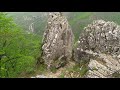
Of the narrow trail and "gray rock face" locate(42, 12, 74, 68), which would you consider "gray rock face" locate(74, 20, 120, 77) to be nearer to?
the narrow trail

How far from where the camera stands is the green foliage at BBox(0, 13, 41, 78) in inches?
1256

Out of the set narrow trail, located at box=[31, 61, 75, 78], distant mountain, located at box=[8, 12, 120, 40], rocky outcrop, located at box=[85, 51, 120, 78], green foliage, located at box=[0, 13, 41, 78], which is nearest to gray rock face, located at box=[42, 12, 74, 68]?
narrow trail, located at box=[31, 61, 75, 78]

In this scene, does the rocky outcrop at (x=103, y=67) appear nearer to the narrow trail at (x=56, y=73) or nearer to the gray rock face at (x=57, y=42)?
the narrow trail at (x=56, y=73)

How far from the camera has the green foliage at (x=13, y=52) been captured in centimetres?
3189

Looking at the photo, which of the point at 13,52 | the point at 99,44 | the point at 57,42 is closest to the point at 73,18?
the point at 99,44

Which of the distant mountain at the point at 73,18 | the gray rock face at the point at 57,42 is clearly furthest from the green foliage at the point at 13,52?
the distant mountain at the point at 73,18

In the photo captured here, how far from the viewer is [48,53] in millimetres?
34531

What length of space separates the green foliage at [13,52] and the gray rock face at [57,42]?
1.44 meters

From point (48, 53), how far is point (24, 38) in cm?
360

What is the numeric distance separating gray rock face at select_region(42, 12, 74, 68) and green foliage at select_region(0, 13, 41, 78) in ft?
4.74

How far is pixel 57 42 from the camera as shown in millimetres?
35500
